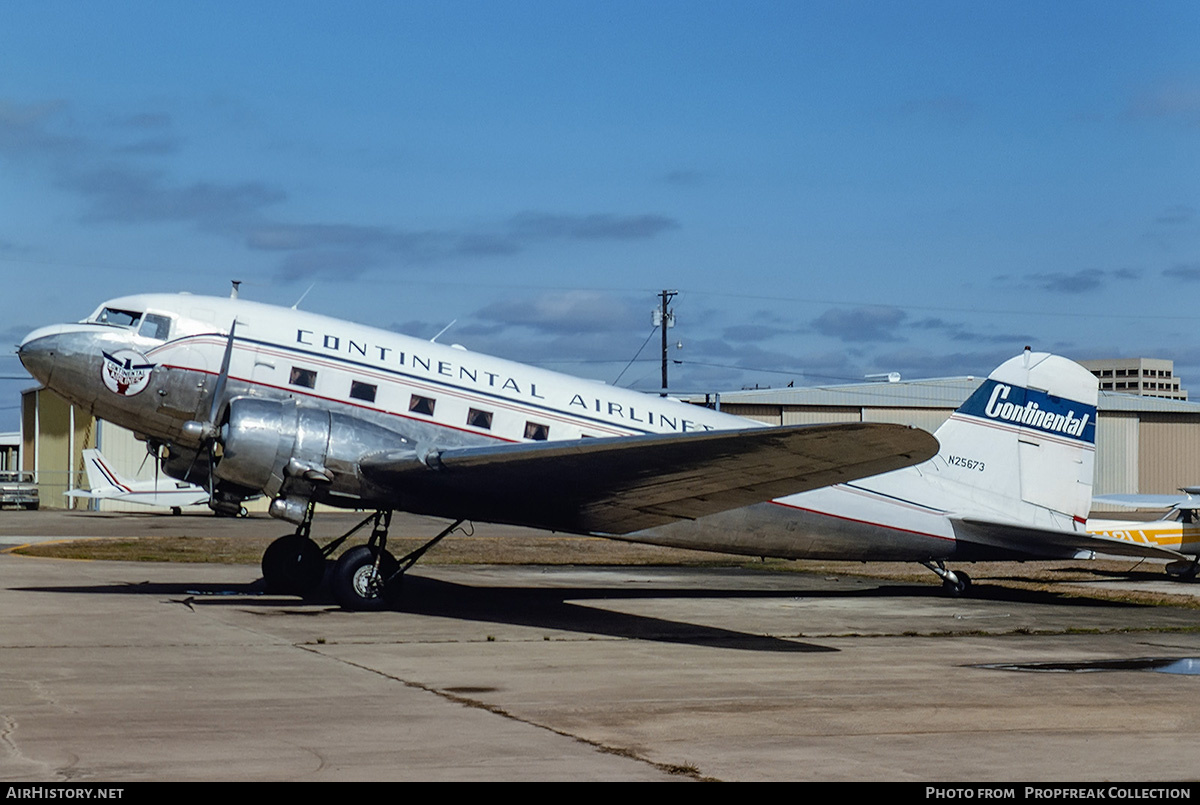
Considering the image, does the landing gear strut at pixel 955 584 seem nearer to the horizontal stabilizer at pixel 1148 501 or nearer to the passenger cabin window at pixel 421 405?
the horizontal stabilizer at pixel 1148 501

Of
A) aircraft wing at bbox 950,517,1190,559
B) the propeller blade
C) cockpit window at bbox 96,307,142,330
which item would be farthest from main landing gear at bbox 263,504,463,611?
aircraft wing at bbox 950,517,1190,559

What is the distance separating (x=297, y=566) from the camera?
61.8 feet

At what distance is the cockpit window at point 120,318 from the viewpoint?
17.1 meters

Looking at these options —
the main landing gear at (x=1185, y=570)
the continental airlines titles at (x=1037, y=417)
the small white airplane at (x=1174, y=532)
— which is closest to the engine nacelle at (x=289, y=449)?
the continental airlines titles at (x=1037, y=417)

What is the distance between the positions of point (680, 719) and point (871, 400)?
58630 millimetres

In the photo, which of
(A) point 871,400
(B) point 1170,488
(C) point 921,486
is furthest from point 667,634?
(B) point 1170,488

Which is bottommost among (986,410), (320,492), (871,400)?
(320,492)

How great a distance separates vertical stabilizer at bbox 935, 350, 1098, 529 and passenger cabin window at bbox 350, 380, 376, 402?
954cm

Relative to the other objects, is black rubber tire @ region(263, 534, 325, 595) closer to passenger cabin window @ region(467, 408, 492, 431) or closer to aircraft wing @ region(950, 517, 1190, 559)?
passenger cabin window @ region(467, 408, 492, 431)

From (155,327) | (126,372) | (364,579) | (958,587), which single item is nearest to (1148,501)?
(958,587)

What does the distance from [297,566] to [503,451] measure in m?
5.37

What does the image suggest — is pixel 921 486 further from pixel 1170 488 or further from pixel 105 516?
pixel 1170 488

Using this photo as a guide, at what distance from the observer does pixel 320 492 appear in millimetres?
16281

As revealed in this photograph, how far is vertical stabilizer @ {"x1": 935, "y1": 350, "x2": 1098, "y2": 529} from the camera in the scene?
20391 mm
